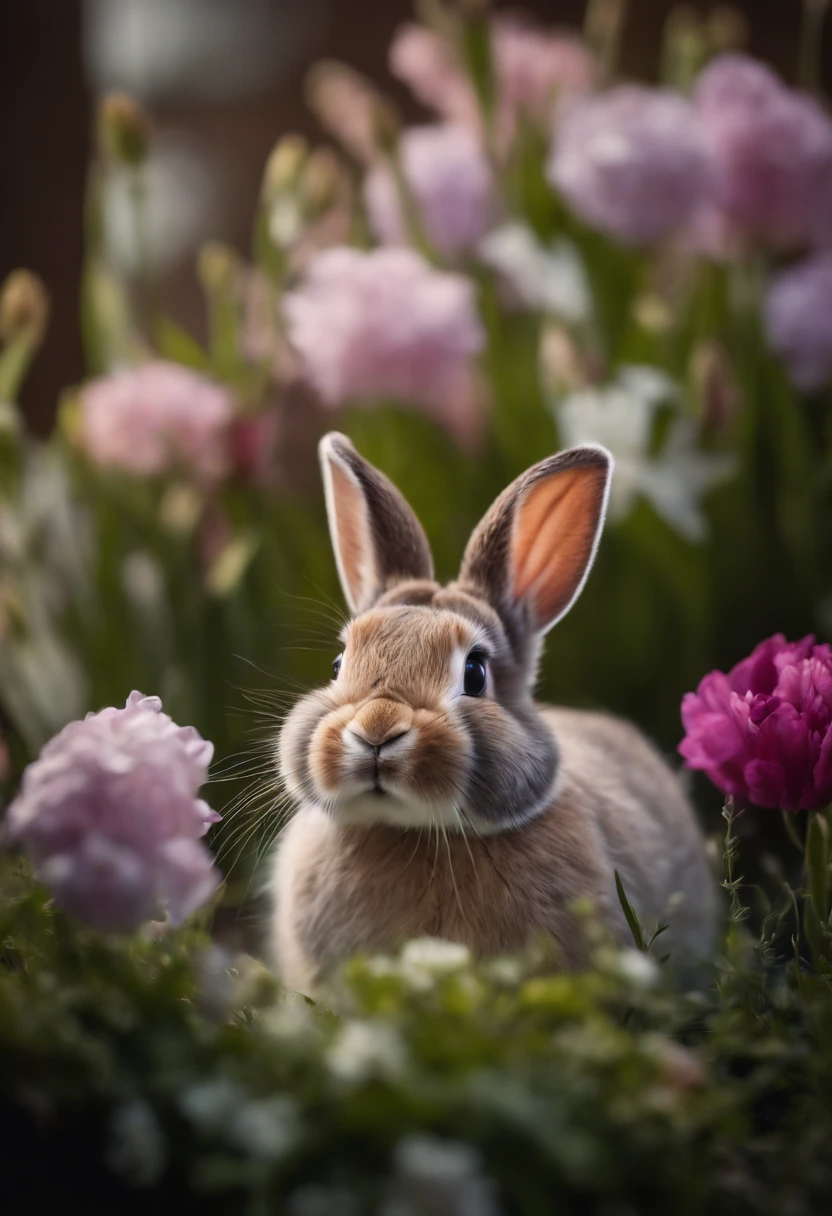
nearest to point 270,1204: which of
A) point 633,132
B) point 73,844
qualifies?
point 73,844

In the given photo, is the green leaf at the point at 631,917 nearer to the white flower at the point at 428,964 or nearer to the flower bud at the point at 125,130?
the white flower at the point at 428,964

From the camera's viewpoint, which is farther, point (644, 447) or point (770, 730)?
point (644, 447)

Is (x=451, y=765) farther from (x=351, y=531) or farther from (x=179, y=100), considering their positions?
(x=179, y=100)

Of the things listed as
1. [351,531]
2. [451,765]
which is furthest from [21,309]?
[451,765]

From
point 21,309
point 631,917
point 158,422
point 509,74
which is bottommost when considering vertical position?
point 631,917

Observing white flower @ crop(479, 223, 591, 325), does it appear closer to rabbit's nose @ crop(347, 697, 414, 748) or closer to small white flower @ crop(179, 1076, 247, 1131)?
rabbit's nose @ crop(347, 697, 414, 748)

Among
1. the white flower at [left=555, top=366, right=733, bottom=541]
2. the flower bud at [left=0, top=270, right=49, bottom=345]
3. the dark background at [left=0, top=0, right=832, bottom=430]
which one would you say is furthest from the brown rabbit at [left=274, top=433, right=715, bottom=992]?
the dark background at [left=0, top=0, right=832, bottom=430]
